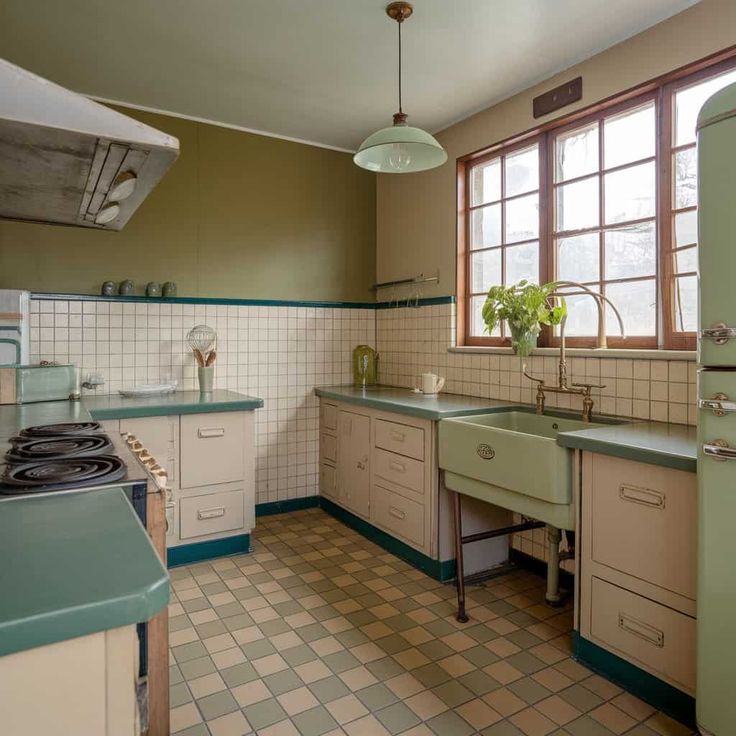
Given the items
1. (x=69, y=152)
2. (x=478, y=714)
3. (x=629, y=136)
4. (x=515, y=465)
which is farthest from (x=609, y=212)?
(x=69, y=152)

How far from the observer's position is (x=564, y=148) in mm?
3016

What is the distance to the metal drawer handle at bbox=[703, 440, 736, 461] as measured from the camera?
1530 mm

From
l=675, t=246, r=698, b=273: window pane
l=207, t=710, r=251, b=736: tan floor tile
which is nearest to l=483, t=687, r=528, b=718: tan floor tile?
l=207, t=710, r=251, b=736: tan floor tile

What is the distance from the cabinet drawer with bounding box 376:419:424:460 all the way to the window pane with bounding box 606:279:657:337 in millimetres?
1088

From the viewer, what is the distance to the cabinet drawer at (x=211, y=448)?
3.06 m

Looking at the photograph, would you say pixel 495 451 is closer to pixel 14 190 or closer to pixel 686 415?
pixel 686 415

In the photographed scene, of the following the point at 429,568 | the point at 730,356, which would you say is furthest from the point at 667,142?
the point at 429,568

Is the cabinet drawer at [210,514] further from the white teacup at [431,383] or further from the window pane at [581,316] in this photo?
the window pane at [581,316]

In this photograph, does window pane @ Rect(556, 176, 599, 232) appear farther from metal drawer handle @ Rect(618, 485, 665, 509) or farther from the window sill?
metal drawer handle @ Rect(618, 485, 665, 509)

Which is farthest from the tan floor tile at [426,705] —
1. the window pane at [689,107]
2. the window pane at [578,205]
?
the window pane at [689,107]

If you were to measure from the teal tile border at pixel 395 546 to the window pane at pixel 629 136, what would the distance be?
217 centimetres

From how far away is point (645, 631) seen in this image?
1885 mm

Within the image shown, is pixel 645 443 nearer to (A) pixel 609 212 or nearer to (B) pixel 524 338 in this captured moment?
(B) pixel 524 338

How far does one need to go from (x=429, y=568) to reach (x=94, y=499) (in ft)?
6.86
